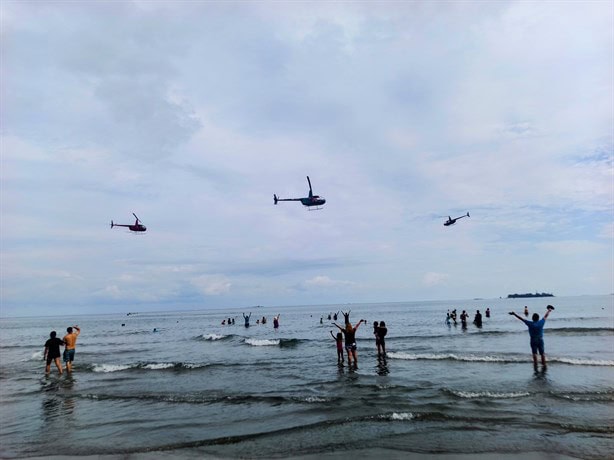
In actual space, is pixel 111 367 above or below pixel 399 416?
below

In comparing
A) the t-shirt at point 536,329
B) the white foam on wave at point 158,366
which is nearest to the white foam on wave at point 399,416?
the t-shirt at point 536,329

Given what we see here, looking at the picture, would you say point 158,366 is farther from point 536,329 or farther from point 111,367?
point 536,329

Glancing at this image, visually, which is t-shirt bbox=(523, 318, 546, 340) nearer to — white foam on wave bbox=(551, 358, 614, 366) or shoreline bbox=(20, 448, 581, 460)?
white foam on wave bbox=(551, 358, 614, 366)

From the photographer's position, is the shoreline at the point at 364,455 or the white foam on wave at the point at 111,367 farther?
the white foam on wave at the point at 111,367

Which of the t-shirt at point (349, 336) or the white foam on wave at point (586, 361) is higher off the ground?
the t-shirt at point (349, 336)

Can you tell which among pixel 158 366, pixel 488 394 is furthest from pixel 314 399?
pixel 158 366

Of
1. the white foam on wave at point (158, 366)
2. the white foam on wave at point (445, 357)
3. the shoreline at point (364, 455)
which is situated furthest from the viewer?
the white foam on wave at point (158, 366)

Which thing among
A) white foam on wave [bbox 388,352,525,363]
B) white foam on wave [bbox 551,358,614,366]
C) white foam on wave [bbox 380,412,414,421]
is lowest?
white foam on wave [bbox 551,358,614,366]

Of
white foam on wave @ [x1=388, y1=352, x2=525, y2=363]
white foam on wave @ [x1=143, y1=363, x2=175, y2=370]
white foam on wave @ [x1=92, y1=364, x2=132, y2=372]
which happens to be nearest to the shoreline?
white foam on wave @ [x1=388, y1=352, x2=525, y2=363]

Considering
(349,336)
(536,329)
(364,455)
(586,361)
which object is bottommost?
(586,361)

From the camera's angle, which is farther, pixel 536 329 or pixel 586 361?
pixel 586 361

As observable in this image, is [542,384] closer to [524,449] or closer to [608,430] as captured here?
[608,430]

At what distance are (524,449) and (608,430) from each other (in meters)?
2.59

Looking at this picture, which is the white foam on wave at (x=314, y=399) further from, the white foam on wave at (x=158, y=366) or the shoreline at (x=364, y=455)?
the white foam on wave at (x=158, y=366)
